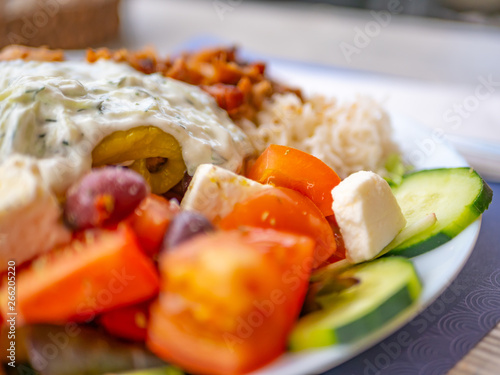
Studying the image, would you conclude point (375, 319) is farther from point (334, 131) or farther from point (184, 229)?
point (334, 131)

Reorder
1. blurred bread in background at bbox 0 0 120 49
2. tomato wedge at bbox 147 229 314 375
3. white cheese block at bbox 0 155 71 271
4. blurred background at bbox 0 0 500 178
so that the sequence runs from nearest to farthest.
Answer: tomato wedge at bbox 147 229 314 375 < white cheese block at bbox 0 155 71 271 < blurred background at bbox 0 0 500 178 < blurred bread in background at bbox 0 0 120 49

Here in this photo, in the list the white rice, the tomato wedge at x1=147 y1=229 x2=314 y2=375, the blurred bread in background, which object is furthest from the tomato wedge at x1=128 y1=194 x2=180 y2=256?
the blurred bread in background

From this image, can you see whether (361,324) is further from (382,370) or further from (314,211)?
(314,211)

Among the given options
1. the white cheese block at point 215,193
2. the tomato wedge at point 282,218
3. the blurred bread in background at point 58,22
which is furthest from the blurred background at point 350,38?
the white cheese block at point 215,193

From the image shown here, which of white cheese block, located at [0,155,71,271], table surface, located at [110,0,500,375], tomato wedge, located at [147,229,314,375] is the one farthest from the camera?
table surface, located at [110,0,500,375]

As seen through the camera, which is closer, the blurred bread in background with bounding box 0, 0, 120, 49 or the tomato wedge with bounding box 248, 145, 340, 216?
the tomato wedge with bounding box 248, 145, 340, 216

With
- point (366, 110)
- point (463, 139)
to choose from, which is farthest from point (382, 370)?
point (463, 139)

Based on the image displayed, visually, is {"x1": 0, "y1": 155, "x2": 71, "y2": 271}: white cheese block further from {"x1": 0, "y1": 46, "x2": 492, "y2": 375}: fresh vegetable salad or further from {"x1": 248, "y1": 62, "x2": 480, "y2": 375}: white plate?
{"x1": 248, "y1": 62, "x2": 480, "y2": 375}: white plate
